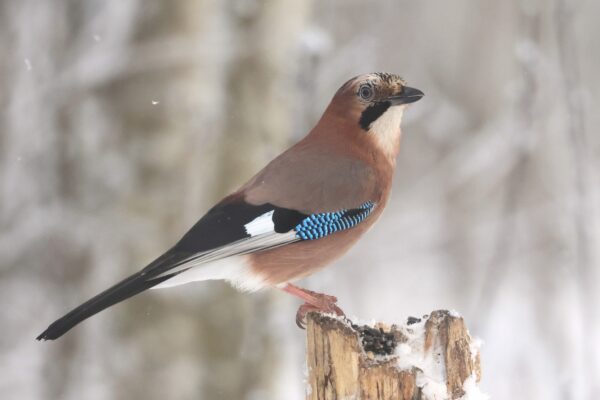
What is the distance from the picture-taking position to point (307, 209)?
3.31m

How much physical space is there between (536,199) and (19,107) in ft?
21.4

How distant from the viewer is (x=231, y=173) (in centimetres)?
548

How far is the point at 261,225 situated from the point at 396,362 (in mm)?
886

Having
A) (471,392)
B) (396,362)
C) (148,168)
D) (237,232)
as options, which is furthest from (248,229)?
(148,168)

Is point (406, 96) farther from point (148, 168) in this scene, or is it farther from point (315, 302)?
point (148, 168)

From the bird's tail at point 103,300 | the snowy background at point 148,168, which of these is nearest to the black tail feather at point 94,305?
the bird's tail at point 103,300

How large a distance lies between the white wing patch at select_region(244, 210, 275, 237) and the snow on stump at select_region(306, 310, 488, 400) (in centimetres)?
56

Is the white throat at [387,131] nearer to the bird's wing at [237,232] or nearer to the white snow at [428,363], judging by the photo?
the bird's wing at [237,232]

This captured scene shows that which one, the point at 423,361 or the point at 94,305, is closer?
the point at 423,361

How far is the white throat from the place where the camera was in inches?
141

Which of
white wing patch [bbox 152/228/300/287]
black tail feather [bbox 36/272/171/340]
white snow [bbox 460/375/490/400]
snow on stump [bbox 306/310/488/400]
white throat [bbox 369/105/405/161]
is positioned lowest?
white snow [bbox 460/375/490/400]

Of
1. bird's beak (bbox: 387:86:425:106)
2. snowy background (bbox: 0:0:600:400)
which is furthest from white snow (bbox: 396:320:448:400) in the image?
snowy background (bbox: 0:0:600:400)

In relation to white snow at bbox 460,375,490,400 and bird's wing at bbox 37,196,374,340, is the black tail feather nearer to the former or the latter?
bird's wing at bbox 37,196,374,340

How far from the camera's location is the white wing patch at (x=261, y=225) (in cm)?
321
